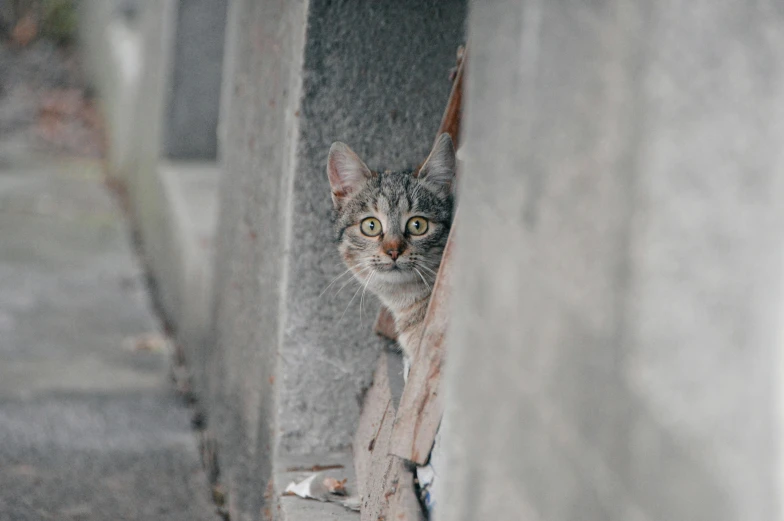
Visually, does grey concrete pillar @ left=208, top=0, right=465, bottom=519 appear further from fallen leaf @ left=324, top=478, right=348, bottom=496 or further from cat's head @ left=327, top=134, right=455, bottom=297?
fallen leaf @ left=324, top=478, right=348, bottom=496

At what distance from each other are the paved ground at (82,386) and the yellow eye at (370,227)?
1.29 m

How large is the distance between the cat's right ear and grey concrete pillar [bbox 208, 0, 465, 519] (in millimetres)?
44

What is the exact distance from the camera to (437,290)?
235 centimetres

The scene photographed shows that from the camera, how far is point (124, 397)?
4.76m

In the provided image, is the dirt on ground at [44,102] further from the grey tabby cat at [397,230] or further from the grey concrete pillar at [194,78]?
the grey tabby cat at [397,230]

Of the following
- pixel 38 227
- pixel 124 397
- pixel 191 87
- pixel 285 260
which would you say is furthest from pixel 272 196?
pixel 38 227

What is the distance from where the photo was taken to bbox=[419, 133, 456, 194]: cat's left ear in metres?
2.80

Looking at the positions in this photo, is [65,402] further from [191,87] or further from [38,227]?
[38,227]

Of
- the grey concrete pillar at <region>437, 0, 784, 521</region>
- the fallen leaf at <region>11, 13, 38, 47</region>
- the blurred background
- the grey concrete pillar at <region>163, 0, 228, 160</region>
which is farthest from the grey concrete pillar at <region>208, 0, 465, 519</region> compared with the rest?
the fallen leaf at <region>11, 13, 38, 47</region>

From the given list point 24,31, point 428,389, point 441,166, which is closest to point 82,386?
point 441,166

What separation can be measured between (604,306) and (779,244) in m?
0.24

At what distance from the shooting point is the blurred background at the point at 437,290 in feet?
3.60

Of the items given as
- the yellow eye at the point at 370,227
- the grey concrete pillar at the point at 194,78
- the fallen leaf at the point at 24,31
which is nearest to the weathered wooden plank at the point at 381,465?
the yellow eye at the point at 370,227

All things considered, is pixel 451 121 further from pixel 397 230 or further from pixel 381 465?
pixel 381 465
